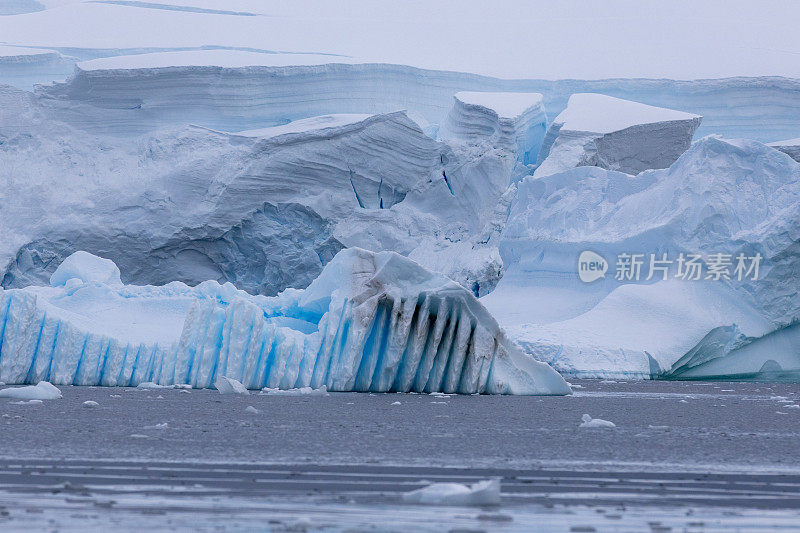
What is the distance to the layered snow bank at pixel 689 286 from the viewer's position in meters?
12.3

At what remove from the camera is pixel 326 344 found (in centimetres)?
842

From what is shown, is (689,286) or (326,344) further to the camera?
(689,286)

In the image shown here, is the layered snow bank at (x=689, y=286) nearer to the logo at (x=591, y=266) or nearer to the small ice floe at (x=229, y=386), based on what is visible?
the logo at (x=591, y=266)

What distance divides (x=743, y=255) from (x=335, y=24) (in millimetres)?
15788

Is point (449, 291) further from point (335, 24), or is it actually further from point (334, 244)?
point (335, 24)

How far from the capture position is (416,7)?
33.5 m

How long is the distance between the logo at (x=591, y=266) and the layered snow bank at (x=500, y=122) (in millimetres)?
3925

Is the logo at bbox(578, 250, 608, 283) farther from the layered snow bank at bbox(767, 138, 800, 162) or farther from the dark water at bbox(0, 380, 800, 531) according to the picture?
the dark water at bbox(0, 380, 800, 531)

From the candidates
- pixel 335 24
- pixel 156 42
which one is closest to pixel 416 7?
pixel 335 24

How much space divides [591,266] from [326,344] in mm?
6470

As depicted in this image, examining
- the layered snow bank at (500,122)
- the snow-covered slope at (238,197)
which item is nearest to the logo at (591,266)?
the snow-covered slope at (238,197)

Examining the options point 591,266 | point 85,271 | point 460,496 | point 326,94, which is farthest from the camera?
point 326,94

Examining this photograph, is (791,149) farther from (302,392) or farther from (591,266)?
(302,392)

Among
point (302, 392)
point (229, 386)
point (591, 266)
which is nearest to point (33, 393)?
point (229, 386)
